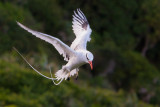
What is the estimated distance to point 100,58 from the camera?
92.6 ft

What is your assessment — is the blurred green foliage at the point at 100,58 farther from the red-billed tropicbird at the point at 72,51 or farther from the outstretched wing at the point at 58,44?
the outstretched wing at the point at 58,44

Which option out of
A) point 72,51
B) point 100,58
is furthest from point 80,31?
point 100,58

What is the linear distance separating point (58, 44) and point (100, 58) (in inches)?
765

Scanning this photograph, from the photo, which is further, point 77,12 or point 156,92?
point 156,92

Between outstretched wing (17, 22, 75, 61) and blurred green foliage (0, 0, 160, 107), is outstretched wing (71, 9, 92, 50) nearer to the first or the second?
outstretched wing (17, 22, 75, 61)

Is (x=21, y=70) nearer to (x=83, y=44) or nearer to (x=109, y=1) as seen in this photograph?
(x=83, y=44)

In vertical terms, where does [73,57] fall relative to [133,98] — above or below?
below

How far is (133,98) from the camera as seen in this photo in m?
22.2

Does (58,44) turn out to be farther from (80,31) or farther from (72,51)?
(80,31)

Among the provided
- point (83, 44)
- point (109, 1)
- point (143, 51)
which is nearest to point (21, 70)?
point (83, 44)

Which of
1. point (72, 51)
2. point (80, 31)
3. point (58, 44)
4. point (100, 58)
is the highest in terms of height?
point (100, 58)

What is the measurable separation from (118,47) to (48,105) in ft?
49.8

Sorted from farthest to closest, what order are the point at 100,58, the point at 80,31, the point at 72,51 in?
1. the point at 100,58
2. the point at 80,31
3. the point at 72,51

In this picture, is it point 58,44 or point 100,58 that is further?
point 100,58
